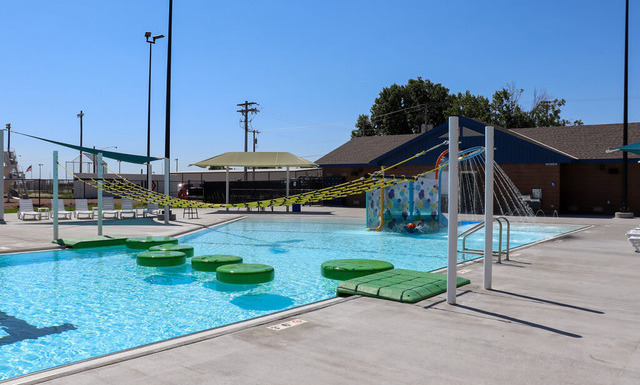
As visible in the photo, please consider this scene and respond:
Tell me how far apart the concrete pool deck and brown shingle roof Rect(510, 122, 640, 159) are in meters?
21.8

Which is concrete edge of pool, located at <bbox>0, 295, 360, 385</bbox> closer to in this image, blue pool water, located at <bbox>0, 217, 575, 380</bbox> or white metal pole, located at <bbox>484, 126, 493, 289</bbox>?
blue pool water, located at <bbox>0, 217, 575, 380</bbox>

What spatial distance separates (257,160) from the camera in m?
30.9

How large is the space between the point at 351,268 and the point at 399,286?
2.17m

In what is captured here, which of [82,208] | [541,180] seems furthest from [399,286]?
[541,180]

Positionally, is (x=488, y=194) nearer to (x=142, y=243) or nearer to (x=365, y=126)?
(x=142, y=243)

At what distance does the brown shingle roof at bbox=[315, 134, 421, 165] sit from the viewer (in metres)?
34.6

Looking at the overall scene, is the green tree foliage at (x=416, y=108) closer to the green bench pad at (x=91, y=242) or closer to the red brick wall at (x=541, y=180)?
the red brick wall at (x=541, y=180)

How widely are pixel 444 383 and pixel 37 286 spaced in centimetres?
797

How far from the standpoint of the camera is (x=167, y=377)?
375cm

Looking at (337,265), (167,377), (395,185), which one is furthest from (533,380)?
(395,185)

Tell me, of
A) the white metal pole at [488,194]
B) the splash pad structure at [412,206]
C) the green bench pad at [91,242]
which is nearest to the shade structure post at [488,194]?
the white metal pole at [488,194]

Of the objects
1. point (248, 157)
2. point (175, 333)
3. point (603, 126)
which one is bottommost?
point (175, 333)

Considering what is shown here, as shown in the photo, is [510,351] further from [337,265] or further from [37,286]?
[37,286]

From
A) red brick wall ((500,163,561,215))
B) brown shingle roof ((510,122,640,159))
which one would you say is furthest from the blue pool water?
brown shingle roof ((510,122,640,159))
